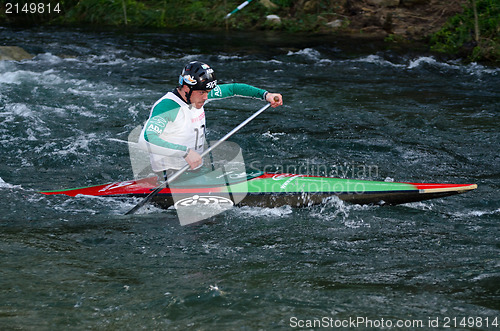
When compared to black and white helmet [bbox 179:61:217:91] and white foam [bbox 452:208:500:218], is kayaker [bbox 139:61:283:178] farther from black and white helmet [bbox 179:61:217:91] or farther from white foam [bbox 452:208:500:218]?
white foam [bbox 452:208:500:218]

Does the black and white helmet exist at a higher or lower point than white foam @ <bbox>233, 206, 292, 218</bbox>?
higher

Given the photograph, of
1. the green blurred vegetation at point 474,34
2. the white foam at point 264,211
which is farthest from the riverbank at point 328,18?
the white foam at point 264,211

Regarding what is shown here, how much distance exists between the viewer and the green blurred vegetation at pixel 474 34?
10277mm

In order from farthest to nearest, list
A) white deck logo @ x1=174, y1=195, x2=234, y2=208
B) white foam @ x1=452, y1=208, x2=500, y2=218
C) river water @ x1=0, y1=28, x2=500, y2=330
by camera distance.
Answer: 1. white deck logo @ x1=174, y1=195, x2=234, y2=208
2. white foam @ x1=452, y1=208, x2=500, y2=218
3. river water @ x1=0, y1=28, x2=500, y2=330

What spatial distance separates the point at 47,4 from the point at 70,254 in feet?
45.8

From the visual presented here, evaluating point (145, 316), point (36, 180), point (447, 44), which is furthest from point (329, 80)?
point (145, 316)

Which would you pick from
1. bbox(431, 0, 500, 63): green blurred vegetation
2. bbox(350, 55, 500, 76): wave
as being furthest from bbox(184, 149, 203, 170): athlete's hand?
bbox(431, 0, 500, 63): green blurred vegetation

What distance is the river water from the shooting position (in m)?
3.13

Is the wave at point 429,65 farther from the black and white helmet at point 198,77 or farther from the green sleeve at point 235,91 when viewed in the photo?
the black and white helmet at point 198,77

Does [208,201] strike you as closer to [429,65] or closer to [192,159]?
[192,159]

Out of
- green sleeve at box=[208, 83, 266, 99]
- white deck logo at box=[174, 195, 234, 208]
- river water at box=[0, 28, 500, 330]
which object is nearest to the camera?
river water at box=[0, 28, 500, 330]

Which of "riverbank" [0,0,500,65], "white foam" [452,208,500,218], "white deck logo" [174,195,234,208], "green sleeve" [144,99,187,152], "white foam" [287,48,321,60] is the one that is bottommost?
"white deck logo" [174,195,234,208]

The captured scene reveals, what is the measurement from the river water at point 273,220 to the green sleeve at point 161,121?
0.72 m

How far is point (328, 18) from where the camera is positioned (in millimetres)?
13531
